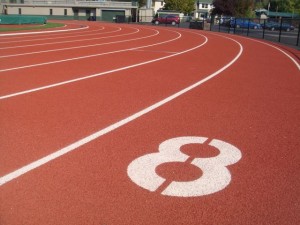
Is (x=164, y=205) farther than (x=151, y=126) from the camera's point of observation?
No

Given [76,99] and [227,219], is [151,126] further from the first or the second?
[227,219]

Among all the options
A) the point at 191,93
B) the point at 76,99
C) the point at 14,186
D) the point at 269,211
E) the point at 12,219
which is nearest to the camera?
the point at 12,219

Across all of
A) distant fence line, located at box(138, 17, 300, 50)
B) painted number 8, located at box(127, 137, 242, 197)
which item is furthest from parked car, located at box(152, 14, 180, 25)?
painted number 8, located at box(127, 137, 242, 197)

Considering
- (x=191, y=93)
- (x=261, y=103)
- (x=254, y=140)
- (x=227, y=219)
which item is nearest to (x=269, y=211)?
(x=227, y=219)

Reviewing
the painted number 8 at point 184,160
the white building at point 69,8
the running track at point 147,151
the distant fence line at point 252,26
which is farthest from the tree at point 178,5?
the painted number 8 at point 184,160

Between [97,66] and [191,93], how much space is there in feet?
14.9

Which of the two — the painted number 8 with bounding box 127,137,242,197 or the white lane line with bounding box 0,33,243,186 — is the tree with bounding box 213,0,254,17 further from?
the painted number 8 with bounding box 127,137,242,197

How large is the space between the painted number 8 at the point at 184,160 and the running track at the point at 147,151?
0.01 meters

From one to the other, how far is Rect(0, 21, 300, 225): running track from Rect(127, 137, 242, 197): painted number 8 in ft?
0.04

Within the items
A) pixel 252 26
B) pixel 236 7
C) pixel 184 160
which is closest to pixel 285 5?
pixel 252 26

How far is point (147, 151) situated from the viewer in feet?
16.2

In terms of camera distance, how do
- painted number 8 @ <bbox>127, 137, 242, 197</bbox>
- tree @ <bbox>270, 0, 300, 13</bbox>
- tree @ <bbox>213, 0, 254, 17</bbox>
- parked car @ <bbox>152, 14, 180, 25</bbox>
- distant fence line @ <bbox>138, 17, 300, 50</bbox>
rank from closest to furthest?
painted number 8 @ <bbox>127, 137, 242, 197</bbox>
distant fence line @ <bbox>138, 17, 300, 50</bbox>
tree @ <bbox>213, 0, 254, 17</bbox>
parked car @ <bbox>152, 14, 180, 25</bbox>
tree @ <bbox>270, 0, 300, 13</bbox>

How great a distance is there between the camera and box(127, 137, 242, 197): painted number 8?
391 centimetres

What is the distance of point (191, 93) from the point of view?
8.37 metres
